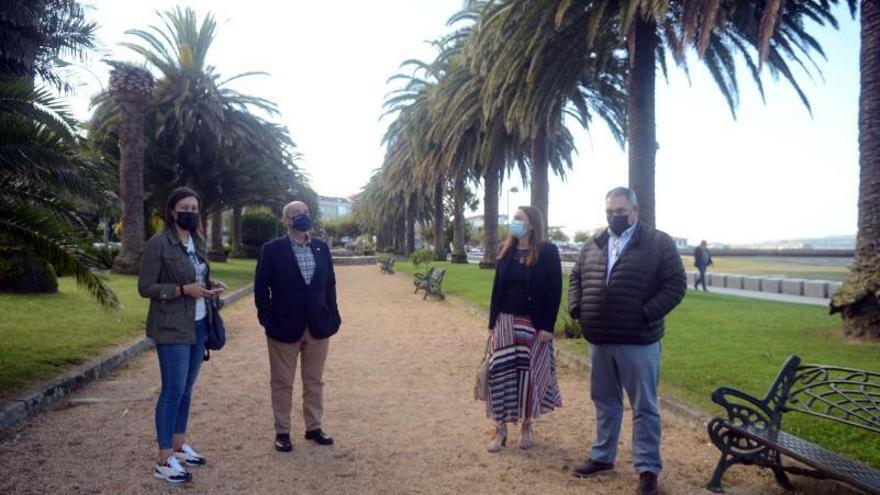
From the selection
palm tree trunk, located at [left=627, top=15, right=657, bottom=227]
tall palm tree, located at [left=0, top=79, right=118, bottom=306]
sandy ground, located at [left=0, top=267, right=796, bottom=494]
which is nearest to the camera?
sandy ground, located at [left=0, top=267, right=796, bottom=494]

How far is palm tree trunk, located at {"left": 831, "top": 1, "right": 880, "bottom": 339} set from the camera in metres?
8.99

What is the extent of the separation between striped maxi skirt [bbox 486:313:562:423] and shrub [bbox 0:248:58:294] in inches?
452

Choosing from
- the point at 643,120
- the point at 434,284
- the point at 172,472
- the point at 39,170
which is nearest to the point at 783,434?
the point at 172,472

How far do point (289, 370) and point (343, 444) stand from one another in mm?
751

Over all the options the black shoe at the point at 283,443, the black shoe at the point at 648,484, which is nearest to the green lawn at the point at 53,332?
the black shoe at the point at 283,443

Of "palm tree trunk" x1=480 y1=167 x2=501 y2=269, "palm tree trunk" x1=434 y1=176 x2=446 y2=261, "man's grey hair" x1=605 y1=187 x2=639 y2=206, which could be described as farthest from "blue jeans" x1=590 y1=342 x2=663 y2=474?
"palm tree trunk" x1=434 y1=176 x2=446 y2=261

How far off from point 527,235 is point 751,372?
361 centimetres

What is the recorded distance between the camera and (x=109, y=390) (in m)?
6.89

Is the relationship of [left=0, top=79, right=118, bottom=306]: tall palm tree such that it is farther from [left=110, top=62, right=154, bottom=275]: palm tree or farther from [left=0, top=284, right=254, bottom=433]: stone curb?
[left=110, top=62, right=154, bottom=275]: palm tree

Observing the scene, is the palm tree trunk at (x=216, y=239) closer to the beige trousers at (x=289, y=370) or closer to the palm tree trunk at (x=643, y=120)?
the palm tree trunk at (x=643, y=120)

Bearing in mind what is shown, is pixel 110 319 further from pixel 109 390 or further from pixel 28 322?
pixel 109 390

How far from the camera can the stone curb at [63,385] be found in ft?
18.2

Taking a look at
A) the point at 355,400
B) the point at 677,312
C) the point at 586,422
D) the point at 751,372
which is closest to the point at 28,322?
the point at 355,400

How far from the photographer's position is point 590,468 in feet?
14.6
